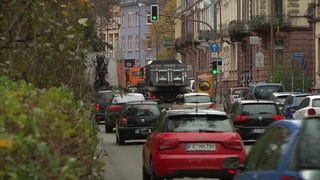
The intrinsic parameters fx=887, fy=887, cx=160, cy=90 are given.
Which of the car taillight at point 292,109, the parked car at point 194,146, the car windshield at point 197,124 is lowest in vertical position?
the car taillight at point 292,109

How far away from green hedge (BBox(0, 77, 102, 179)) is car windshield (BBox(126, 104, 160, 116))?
21151mm

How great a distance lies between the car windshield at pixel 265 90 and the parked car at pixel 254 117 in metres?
16.9

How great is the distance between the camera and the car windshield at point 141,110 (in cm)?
2891

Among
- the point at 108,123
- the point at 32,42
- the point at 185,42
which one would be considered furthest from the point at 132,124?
the point at 185,42

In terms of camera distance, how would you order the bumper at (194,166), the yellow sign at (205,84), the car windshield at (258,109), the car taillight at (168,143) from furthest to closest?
the yellow sign at (205,84), the car windshield at (258,109), the car taillight at (168,143), the bumper at (194,166)

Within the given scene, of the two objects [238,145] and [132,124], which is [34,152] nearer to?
[238,145]

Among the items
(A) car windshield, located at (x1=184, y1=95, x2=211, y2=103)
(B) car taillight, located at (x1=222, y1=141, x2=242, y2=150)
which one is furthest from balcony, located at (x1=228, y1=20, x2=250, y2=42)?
(B) car taillight, located at (x1=222, y1=141, x2=242, y2=150)

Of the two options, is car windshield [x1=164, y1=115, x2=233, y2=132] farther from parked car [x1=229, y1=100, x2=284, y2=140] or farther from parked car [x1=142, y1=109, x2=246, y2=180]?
parked car [x1=229, y1=100, x2=284, y2=140]

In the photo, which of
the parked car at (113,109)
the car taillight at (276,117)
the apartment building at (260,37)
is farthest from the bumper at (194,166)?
the apartment building at (260,37)

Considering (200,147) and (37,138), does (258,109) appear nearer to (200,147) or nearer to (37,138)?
(200,147)

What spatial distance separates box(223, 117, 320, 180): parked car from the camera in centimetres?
610

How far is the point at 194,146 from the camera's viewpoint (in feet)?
47.9

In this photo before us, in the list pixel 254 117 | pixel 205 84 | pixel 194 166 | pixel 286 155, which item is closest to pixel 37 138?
pixel 286 155

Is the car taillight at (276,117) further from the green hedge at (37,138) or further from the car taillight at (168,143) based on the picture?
the green hedge at (37,138)
